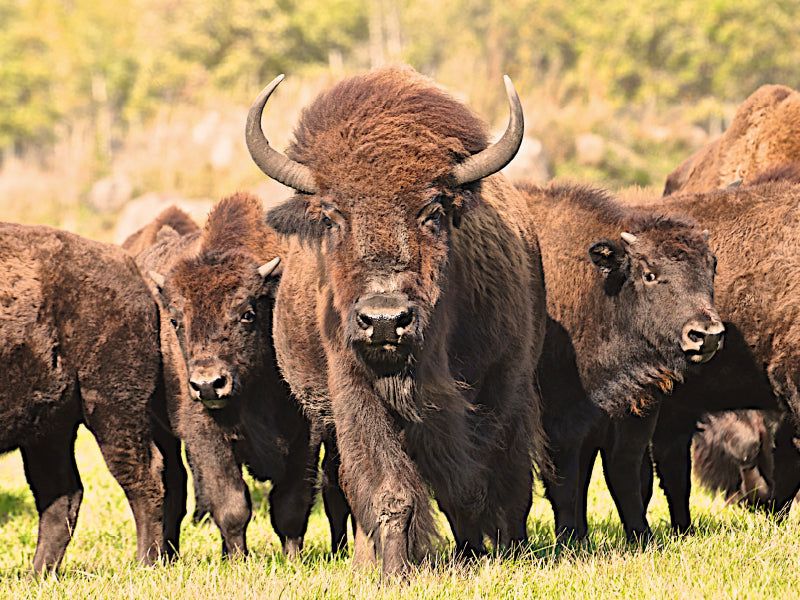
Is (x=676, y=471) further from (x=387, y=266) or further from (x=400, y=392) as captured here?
(x=387, y=266)

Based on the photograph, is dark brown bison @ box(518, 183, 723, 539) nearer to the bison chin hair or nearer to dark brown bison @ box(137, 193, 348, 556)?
dark brown bison @ box(137, 193, 348, 556)

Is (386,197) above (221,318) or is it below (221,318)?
above

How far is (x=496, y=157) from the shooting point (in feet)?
15.9

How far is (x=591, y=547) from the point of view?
19.0 feet

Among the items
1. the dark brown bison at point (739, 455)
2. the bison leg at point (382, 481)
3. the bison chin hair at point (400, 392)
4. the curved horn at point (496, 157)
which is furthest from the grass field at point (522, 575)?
the curved horn at point (496, 157)

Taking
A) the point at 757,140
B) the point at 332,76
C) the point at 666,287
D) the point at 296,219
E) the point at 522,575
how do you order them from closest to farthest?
the point at 522,575
the point at 296,219
the point at 666,287
the point at 757,140
the point at 332,76

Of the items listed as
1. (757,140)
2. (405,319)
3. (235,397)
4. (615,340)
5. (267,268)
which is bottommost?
(235,397)

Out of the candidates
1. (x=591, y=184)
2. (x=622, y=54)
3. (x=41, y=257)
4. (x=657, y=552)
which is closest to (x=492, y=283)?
(x=657, y=552)

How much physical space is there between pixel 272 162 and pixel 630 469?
343 centimetres

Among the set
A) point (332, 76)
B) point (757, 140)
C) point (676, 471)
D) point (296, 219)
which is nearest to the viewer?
point (296, 219)

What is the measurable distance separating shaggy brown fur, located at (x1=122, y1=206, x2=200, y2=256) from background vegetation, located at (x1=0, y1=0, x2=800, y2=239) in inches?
410

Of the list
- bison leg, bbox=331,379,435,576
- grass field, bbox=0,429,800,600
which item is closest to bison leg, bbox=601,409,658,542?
grass field, bbox=0,429,800,600

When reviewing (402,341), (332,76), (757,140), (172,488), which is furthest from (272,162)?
(332,76)

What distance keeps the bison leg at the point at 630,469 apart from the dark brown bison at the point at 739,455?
49.9 inches
